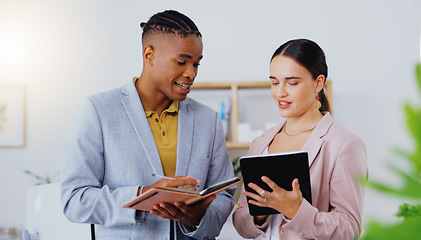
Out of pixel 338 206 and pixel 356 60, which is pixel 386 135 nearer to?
pixel 356 60

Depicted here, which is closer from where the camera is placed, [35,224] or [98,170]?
[98,170]

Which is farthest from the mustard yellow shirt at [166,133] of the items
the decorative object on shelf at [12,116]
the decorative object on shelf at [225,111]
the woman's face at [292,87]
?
the decorative object on shelf at [12,116]

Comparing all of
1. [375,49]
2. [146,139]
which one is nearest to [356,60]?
[375,49]

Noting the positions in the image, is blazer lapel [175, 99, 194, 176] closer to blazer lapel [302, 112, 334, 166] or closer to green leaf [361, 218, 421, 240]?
blazer lapel [302, 112, 334, 166]

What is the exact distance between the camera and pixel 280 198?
61.5 inches

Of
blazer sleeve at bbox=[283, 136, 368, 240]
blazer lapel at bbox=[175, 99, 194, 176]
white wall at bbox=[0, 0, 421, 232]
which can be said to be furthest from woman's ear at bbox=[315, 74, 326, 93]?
white wall at bbox=[0, 0, 421, 232]

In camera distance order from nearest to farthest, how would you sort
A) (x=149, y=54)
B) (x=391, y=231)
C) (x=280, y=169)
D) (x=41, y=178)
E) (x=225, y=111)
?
(x=391, y=231), (x=280, y=169), (x=149, y=54), (x=225, y=111), (x=41, y=178)

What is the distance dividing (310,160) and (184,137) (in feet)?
1.54

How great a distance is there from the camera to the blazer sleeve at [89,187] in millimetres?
1555

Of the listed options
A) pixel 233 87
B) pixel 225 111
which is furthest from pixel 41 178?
pixel 233 87

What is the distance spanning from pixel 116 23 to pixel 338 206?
10.7ft

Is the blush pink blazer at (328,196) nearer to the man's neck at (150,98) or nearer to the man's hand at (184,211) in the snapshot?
the man's hand at (184,211)

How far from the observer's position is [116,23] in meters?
4.33

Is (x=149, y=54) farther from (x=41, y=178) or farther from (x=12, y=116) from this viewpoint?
(x=12, y=116)
